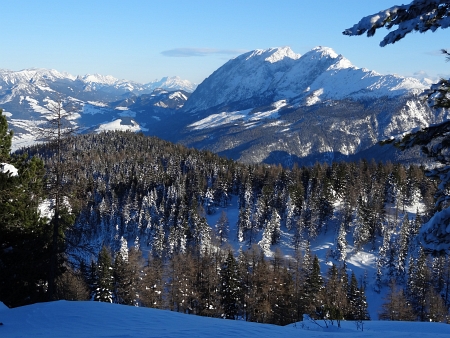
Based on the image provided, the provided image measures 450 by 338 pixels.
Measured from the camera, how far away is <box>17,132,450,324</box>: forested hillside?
143ft

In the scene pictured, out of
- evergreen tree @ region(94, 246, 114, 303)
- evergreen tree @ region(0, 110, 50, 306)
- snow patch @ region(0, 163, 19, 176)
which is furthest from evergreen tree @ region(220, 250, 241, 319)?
snow patch @ region(0, 163, 19, 176)

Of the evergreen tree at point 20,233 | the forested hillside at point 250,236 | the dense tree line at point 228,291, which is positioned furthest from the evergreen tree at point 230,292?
the evergreen tree at point 20,233

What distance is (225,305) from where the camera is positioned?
41.8 metres

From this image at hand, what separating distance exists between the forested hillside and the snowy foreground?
391cm

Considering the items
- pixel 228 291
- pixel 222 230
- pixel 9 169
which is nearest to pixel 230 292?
pixel 228 291

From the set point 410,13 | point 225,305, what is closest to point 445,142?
point 410,13

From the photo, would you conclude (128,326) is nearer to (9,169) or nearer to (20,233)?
(20,233)

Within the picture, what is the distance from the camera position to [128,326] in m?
11.7

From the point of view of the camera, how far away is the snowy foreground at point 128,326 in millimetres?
10906

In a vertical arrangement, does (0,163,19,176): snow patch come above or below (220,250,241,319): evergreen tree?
above

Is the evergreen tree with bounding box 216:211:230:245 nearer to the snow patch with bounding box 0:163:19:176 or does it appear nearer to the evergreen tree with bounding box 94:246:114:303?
the evergreen tree with bounding box 94:246:114:303

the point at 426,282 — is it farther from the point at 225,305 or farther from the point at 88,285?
the point at 88,285

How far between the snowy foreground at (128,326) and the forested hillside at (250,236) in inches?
154

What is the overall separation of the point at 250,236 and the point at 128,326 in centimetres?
8320
